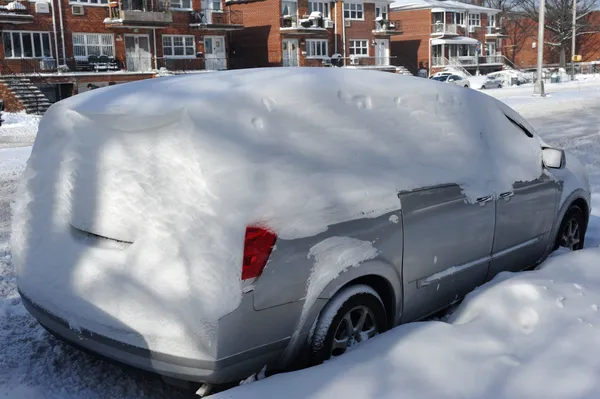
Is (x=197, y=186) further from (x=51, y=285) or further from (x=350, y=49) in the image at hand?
(x=350, y=49)

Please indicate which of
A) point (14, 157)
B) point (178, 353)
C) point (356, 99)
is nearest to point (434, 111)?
point (356, 99)

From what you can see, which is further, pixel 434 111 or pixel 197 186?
pixel 434 111

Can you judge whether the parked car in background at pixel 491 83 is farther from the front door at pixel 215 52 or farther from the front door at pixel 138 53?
the front door at pixel 138 53

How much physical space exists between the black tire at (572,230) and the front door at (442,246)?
1.31 m

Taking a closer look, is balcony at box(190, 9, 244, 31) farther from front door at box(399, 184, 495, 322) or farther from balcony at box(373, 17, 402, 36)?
front door at box(399, 184, 495, 322)

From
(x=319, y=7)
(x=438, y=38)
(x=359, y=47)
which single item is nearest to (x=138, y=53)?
(x=319, y=7)

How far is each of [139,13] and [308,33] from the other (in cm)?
1520

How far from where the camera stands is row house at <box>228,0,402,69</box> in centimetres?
5119

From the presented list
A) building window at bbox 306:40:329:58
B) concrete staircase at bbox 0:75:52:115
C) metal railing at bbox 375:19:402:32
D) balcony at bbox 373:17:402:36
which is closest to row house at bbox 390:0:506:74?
balcony at bbox 373:17:402:36

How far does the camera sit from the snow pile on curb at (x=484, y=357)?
318cm

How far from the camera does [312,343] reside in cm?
353

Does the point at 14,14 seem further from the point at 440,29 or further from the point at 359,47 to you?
the point at 440,29

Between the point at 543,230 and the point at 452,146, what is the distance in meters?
1.34

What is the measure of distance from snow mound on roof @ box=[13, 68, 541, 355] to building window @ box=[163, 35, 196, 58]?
42.5 metres
